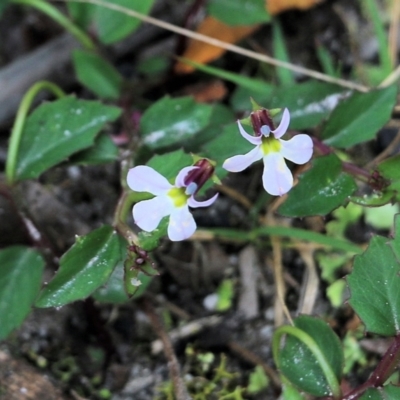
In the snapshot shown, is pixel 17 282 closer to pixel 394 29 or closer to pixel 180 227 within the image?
pixel 180 227

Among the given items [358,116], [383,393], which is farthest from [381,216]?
[383,393]

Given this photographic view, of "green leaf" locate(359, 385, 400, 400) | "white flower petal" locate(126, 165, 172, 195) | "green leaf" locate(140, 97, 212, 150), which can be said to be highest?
"white flower petal" locate(126, 165, 172, 195)

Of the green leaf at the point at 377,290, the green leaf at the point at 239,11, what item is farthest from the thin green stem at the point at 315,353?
the green leaf at the point at 239,11

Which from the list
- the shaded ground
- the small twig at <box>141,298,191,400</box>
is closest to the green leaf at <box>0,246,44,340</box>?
the shaded ground

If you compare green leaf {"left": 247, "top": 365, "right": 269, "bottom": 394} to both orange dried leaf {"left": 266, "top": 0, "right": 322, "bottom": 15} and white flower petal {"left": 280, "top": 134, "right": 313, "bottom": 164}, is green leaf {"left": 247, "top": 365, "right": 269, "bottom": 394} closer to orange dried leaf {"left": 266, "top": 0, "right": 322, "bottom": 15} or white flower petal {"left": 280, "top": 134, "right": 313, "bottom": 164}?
white flower petal {"left": 280, "top": 134, "right": 313, "bottom": 164}

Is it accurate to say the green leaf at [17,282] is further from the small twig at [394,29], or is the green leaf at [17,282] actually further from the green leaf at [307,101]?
the small twig at [394,29]

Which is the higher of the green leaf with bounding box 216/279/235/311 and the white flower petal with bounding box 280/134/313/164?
the white flower petal with bounding box 280/134/313/164

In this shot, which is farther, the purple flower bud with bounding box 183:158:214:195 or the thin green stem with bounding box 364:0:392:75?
the thin green stem with bounding box 364:0:392:75
